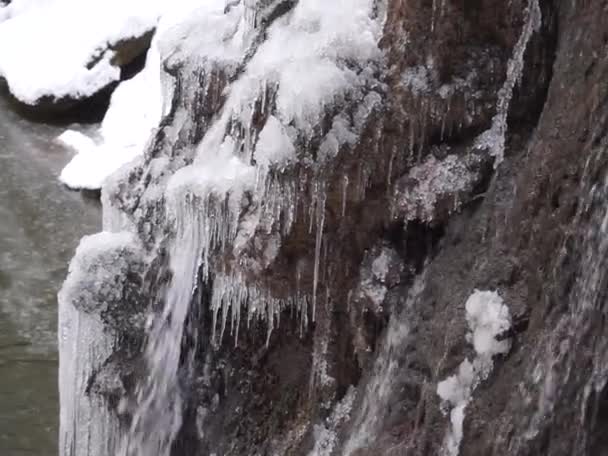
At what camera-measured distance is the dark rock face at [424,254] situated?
2.39 m

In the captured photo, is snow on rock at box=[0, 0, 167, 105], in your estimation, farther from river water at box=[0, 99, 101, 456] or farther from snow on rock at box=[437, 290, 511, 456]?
snow on rock at box=[437, 290, 511, 456]

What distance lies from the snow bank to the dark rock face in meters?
4.98

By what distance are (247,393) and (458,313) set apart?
1.50m

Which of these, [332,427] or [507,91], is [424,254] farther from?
[332,427]

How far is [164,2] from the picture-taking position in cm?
1127

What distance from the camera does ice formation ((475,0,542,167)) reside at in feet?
9.96

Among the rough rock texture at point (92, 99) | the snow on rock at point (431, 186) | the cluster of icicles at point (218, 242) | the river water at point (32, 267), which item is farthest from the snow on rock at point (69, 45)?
the snow on rock at point (431, 186)

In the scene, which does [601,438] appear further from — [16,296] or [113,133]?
[113,133]

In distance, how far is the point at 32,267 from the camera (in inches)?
304

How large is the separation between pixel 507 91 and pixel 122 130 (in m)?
7.42

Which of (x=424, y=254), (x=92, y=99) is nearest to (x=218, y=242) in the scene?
(x=424, y=254)

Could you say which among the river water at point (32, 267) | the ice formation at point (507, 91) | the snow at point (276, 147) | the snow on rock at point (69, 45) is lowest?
the river water at point (32, 267)

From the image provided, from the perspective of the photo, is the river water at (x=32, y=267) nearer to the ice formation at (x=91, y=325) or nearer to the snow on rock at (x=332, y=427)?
the ice formation at (x=91, y=325)

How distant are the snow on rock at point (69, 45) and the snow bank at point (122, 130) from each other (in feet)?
1.01
